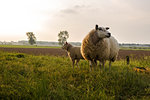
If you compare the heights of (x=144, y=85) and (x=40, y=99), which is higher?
(x=40, y=99)

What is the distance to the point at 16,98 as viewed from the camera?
7.93 feet

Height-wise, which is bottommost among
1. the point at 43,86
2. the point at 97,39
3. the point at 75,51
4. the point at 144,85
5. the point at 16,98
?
the point at 144,85

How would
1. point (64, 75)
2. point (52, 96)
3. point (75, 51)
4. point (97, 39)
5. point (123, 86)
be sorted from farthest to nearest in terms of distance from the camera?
point (75, 51) < point (97, 39) < point (64, 75) < point (123, 86) < point (52, 96)

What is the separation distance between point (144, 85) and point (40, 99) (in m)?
3.46

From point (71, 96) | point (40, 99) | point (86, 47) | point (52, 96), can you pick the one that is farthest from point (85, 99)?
point (86, 47)

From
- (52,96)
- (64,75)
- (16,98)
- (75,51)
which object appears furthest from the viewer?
(75,51)

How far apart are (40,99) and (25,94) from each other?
0.56 metres

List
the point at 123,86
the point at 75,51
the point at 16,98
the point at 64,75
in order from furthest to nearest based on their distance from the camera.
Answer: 1. the point at 75,51
2. the point at 64,75
3. the point at 123,86
4. the point at 16,98

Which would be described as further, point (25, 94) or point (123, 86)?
point (123, 86)

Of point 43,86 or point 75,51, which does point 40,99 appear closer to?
point 43,86

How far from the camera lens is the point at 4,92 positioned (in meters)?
2.60

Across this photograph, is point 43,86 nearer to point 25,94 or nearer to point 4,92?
point 25,94

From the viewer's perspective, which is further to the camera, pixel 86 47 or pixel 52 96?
pixel 86 47

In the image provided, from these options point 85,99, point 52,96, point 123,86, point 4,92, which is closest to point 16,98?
point 4,92
